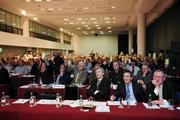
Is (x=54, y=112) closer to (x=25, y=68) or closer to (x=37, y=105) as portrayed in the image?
(x=37, y=105)

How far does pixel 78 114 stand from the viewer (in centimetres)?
404

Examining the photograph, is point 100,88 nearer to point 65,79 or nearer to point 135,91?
point 135,91

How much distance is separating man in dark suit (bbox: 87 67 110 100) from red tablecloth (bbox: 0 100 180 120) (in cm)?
138

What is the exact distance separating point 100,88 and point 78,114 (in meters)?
1.83

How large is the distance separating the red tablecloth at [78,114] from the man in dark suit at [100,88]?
1.38 meters

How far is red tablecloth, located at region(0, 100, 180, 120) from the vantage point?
391 centimetres

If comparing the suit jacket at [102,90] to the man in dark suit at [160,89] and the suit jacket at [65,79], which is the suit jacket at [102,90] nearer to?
the man in dark suit at [160,89]

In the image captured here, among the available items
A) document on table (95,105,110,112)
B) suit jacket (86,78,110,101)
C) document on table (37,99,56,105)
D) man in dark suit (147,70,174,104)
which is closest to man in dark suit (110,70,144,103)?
man in dark suit (147,70,174,104)

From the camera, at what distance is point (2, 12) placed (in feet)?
58.8

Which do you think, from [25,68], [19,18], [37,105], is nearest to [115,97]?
[37,105]

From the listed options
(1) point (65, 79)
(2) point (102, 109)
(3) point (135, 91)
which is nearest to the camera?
(2) point (102, 109)

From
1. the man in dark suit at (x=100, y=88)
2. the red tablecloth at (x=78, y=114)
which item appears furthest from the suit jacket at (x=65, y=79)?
the red tablecloth at (x=78, y=114)

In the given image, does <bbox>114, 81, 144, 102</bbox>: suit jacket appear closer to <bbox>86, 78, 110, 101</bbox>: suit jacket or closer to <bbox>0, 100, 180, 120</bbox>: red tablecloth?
<bbox>86, 78, 110, 101</bbox>: suit jacket

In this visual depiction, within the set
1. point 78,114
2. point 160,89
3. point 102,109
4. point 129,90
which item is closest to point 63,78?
point 129,90
